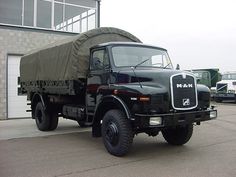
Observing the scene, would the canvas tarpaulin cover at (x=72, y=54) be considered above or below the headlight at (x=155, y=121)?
above

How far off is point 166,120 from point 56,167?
2.23 metres

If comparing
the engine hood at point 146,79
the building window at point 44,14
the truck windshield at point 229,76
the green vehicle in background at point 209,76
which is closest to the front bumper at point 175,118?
the engine hood at point 146,79

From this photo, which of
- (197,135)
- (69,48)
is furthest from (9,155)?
(197,135)

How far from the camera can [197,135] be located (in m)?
10.3

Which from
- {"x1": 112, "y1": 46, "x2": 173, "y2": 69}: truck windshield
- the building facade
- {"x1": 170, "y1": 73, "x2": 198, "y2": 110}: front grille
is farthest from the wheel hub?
the building facade

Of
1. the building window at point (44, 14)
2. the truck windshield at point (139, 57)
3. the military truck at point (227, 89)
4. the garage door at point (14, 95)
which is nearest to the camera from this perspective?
the truck windshield at point (139, 57)

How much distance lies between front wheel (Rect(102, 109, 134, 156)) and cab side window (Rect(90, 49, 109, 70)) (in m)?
1.23

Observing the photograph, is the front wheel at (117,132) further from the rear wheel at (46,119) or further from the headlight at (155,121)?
the rear wheel at (46,119)

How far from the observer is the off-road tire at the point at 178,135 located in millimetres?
8430

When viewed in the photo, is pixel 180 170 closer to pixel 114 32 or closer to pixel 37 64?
pixel 114 32

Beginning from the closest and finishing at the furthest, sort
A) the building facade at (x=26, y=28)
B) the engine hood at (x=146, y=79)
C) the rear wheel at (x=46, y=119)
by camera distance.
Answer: the engine hood at (x=146, y=79)
the rear wheel at (x=46, y=119)
the building facade at (x=26, y=28)

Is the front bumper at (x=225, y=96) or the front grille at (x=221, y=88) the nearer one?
the front bumper at (x=225, y=96)

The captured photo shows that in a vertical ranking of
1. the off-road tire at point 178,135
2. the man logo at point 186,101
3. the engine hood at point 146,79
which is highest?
the engine hood at point 146,79

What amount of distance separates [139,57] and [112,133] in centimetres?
203
